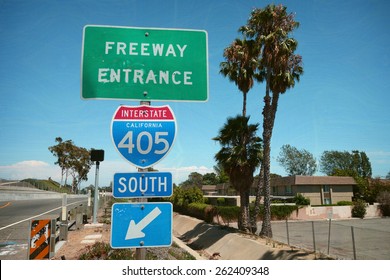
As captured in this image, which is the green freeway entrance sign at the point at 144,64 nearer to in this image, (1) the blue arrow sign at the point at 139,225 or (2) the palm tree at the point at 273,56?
(1) the blue arrow sign at the point at 139,225

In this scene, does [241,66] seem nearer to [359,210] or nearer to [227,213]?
[227,213]

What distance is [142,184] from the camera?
247 cm

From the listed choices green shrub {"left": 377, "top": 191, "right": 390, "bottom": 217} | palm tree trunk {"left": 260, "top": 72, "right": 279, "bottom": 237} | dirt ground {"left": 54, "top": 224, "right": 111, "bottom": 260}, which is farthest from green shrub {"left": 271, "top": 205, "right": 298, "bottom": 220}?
dirt ground {"left": 54, "top": 224, "right": 111, "bottom": 260}

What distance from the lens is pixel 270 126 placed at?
1861cm

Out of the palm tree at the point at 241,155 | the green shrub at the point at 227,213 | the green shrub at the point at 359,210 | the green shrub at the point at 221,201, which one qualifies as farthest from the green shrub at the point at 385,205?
the palm tree at the point at 241,155

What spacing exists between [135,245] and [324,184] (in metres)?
48.6

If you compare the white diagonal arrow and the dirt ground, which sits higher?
the white diagonal arrow

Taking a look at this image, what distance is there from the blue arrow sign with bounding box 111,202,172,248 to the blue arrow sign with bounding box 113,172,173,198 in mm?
93

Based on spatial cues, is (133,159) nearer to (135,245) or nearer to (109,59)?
(135,245)

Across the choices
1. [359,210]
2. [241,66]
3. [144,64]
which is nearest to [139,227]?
[144,64]

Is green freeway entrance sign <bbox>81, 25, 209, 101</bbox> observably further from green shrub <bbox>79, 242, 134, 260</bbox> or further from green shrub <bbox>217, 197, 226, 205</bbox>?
green shrub <bbox>217, 197, 226, 205</bbox>

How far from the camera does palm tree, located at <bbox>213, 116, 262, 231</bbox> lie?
1945 centimetres

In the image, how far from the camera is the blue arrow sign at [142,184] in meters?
2.43
